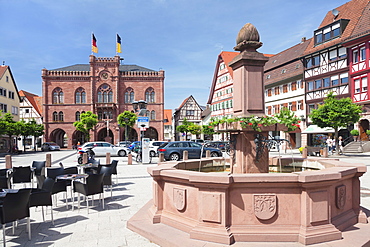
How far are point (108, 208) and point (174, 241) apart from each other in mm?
3260

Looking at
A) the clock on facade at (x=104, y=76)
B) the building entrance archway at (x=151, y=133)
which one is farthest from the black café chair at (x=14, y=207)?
the building entrance archway at (x=151, y=133)

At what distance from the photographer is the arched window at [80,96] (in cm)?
5444

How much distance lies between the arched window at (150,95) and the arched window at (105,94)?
22.2 ft

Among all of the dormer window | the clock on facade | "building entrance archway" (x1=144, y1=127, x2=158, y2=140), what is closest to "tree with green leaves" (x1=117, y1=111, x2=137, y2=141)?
"building entrance archway" (x1=144, y1=127, x2=158, y2=140)

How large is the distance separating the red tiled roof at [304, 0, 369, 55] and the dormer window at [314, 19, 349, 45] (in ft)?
1.51

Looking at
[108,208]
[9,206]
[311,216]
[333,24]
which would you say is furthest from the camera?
[333,24]

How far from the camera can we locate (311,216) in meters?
4.33

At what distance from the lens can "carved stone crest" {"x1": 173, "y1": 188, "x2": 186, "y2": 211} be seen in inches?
192

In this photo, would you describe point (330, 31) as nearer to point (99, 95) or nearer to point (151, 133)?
point (151, 133)

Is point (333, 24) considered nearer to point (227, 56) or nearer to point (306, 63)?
point (306, 63)

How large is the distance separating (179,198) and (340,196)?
2.75 m

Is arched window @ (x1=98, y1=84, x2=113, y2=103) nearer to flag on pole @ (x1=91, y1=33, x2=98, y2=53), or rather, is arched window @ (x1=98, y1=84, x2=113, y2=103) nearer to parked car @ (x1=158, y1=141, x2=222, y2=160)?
flag on pole @ (x1=91, y1=33, x2=98, y2=53)

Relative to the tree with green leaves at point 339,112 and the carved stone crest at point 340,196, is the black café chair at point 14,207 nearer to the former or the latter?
the carved stone crest at point 340,196

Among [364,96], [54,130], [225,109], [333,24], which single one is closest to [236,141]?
[364,96]
